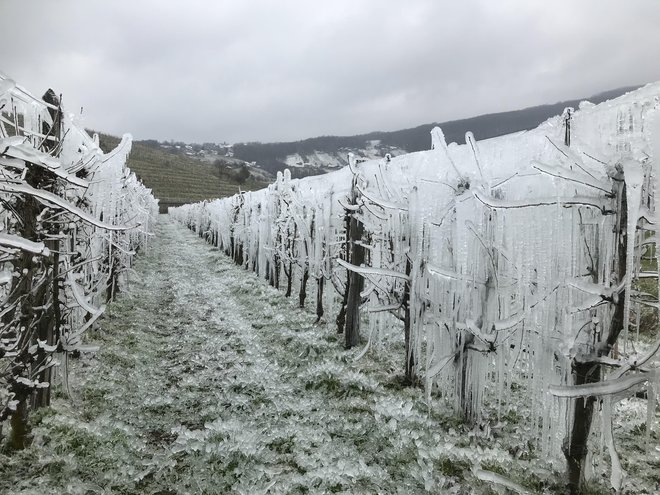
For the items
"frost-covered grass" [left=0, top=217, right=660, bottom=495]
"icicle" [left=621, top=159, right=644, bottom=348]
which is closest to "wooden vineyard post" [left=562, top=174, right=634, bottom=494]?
"icicle" [left=621, top=159, right=644, bottom=348]

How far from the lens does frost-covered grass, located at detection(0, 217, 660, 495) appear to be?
376cm

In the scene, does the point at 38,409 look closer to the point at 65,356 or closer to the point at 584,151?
the point at 65,356

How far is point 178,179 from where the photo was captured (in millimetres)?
82500

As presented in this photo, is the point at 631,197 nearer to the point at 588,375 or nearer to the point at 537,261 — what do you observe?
the point at 537,261

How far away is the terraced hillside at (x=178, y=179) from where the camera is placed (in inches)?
2923

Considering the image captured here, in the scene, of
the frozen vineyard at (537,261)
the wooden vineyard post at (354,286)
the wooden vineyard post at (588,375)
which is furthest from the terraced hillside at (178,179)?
the wooden vineyard post at (588,375)

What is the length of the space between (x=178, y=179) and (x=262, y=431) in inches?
3380

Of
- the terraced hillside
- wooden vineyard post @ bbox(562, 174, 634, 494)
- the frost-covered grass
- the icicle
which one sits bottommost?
the frost-covered grass

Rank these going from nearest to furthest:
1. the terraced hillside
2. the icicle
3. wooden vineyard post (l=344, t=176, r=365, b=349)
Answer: the icicle, wooden vineyard post (l=344, t=176, r=365, b=349), the terraced hillside

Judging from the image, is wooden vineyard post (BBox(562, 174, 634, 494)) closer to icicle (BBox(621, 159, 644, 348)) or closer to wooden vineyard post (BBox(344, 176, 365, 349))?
icicle (BBox(621, 159, 644, 348))

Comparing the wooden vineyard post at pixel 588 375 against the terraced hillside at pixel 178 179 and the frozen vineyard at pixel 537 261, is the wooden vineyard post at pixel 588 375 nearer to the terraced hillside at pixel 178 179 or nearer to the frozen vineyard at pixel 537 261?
the frozen vineyard at pixel 537 261

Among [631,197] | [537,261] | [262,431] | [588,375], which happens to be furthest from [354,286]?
[631,197]

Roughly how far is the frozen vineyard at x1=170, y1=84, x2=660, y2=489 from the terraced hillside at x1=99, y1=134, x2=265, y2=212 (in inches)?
2826

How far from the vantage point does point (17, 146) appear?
8.19 ft
